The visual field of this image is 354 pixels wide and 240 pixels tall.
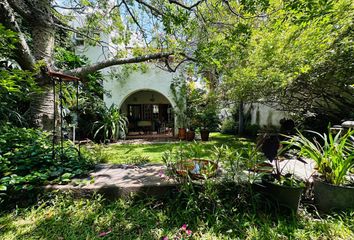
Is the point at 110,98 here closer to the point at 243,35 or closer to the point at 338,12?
the point at 243,35

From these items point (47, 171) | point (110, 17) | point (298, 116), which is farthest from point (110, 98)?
point (298, 116)

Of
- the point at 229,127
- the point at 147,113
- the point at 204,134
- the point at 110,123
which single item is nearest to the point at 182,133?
the point at 204,134

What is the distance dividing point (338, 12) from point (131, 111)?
11454 millimetres

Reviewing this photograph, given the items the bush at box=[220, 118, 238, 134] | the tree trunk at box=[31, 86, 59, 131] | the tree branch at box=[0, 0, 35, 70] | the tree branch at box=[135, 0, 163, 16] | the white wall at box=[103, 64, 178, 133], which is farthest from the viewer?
the bush at box=[220, 118, 238, 134]

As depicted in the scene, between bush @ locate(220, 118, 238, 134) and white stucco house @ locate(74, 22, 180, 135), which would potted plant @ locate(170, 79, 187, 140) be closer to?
white stucco house @ locate(74, 22, 180, 135)

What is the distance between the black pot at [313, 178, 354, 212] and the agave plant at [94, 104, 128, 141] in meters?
7.46

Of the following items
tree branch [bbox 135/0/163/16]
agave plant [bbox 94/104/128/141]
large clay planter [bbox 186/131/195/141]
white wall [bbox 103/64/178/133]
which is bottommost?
large clay planter [bbox 186/131/195/141]

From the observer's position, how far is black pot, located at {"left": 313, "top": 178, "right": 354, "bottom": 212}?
198cm

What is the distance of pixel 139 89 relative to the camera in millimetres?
9438

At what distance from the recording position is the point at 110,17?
526 cm

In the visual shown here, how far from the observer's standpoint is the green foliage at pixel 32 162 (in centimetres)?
226

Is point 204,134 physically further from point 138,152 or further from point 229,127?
point 229,127

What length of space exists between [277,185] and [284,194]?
124 millimetres

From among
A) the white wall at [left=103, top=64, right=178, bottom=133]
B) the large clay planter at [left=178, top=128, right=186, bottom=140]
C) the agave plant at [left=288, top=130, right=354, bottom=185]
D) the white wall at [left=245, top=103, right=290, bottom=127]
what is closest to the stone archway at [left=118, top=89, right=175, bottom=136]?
the white wall at [left=103, top=64, right=178, bottom=133]
